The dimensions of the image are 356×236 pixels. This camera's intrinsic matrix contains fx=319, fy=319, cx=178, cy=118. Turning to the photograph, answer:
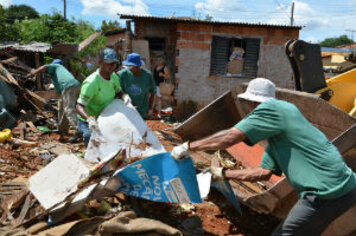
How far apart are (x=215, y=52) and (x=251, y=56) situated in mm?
1170

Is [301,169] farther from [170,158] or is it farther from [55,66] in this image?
[55,66]

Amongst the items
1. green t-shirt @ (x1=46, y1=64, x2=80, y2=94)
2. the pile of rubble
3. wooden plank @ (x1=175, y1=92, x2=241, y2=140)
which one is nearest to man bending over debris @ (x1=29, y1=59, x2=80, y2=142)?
green t-shirt @ (x1=46, y1=64, x2=80, y2=94)

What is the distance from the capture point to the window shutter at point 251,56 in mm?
10102

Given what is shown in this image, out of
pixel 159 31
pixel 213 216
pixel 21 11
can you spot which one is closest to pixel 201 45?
pixel 159 31

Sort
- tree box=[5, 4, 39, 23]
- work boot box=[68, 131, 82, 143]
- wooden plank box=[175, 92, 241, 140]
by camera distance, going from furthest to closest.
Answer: tree box=[5, 4, 39, 23] → work boot box=[68, 131, 82, 143] → wooden plank box=[175, 92, 241, 140]

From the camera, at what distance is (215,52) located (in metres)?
10.2

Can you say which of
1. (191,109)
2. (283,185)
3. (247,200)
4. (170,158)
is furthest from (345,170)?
(191,109)

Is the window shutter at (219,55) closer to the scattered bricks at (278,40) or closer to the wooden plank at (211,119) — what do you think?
the scattered bricks at (278,40)

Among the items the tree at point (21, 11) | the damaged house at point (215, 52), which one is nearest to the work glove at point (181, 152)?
the damaged house at point (215, 52)

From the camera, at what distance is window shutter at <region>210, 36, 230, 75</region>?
10.1 m

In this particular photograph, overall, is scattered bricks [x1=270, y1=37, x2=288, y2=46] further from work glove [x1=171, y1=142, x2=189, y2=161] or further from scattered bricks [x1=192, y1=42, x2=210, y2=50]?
work glove [x1=171, y1=142, x2=189, y2=161]

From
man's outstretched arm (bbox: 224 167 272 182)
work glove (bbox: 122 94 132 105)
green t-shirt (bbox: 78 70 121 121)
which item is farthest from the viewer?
work glove (bbox: 122 94 132 105)

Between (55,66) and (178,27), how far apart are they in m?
4.47

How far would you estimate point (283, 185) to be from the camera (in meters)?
2.78
